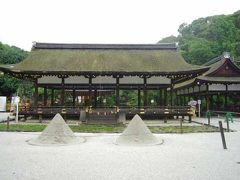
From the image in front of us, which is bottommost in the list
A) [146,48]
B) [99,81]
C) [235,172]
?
[235,172]

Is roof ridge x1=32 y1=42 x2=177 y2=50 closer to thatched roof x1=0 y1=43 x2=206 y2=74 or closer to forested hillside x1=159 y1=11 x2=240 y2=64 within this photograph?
thatched roof x1=0 y1=43 x2=206 y2=74

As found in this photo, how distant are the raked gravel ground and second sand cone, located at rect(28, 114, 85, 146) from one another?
582mm

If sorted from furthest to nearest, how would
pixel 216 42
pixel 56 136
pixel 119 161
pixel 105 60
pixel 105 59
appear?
pixel 216 42 < pixel 105 59 < pixel 105 60 < pixel 56 136 < pixel 119 161

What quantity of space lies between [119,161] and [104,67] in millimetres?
15244

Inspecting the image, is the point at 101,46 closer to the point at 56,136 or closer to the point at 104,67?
the point at 104,67

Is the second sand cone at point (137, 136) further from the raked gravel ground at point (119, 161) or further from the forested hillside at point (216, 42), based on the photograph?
the forested hillside at point (216, 42)

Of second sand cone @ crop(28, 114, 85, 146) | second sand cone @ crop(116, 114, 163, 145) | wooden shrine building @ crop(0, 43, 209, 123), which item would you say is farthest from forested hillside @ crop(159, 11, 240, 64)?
second sand cone @ crop(28, 114, 85, 146)

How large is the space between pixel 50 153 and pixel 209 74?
79.0 ft

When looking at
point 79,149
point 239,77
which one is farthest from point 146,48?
point 79,149

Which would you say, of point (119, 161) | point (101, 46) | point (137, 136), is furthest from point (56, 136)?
point (101, 46)

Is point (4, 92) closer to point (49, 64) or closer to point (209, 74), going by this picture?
point (49, 64)

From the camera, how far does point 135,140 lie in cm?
1154

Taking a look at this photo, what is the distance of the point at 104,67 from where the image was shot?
2294 centimetres

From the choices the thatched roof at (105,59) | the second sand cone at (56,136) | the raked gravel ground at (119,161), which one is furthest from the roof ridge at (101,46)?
the raked gravel ground at (119,161)
